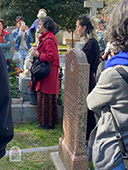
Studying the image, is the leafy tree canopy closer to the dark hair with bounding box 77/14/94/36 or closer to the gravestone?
the dark hair with bounding box 77/14/94/36

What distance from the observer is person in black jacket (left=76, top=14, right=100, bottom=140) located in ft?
12.7

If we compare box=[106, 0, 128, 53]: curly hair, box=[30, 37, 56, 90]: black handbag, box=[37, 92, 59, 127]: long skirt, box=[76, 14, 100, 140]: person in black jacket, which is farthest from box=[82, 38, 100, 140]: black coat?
box=[106, 0, 128, 53]: curly hair

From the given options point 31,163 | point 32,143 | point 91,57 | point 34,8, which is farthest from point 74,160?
Answer: point 34,8

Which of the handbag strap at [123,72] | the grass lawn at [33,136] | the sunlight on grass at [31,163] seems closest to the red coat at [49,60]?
the grass lawn at [33,136]

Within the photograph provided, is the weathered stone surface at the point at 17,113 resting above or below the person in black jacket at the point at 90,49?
below

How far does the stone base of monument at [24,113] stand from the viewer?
5113 mm

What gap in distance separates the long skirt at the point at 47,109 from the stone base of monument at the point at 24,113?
30cm

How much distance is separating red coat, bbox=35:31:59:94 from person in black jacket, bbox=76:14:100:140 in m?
0.66

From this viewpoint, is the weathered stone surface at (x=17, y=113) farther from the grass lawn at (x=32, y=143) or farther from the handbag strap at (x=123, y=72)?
the handbag strap at (x=123, y=72)

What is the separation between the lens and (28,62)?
5457 millimetres

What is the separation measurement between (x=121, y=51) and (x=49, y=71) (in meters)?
2.80

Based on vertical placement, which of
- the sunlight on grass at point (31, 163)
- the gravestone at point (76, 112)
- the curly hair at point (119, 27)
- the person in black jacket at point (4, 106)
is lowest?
the sunlight on grass at point (31, 163)

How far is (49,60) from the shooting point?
4402 mm

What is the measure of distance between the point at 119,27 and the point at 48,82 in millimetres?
2968
